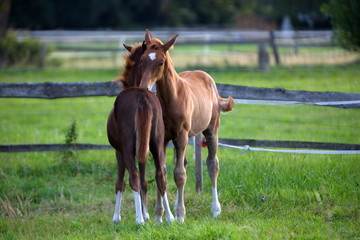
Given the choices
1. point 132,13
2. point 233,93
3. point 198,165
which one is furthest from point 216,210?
point 132,13

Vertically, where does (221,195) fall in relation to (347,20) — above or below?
below

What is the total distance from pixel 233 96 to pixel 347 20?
3406mm

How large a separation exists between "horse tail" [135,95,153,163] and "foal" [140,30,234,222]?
0.26m

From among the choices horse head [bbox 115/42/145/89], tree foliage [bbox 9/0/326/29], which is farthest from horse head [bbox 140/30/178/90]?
tree foliage [bbox 9/0/326/29]

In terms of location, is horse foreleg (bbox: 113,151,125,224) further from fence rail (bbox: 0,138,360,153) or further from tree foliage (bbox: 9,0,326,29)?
tree foliage (bbox: 9,0,326,29)

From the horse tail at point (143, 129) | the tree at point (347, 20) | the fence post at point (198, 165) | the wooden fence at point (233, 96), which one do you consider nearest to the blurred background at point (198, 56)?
the tree at point (347, 20)

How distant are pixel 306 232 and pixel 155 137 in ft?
6.16

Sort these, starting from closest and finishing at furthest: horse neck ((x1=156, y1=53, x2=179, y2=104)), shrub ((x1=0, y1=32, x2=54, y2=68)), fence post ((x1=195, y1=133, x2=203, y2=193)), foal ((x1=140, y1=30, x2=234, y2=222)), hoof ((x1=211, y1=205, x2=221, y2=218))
→ foal ((x1=140, y1=30, x2=234, y2=222)) < horse neck ((x1=156, y1=53, x2=179, y2=104)) < hoof ((x1=211, y1=205, x2=221, y2=218)) < fence post ((x1=195, y1=133, x2=203, y2=193)) < shrub ((x1=0, y1=32, x2=54, y2=68))

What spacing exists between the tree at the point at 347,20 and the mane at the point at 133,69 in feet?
16.5

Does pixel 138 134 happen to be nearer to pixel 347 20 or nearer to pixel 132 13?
pixel 347 20

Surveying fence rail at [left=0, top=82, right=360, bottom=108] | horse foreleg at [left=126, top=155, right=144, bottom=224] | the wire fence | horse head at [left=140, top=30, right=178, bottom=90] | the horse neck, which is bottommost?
the wire fence

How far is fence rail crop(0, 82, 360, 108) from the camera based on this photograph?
654cm

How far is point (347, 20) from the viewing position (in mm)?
8781

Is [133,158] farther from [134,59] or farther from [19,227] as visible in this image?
[19,227]
